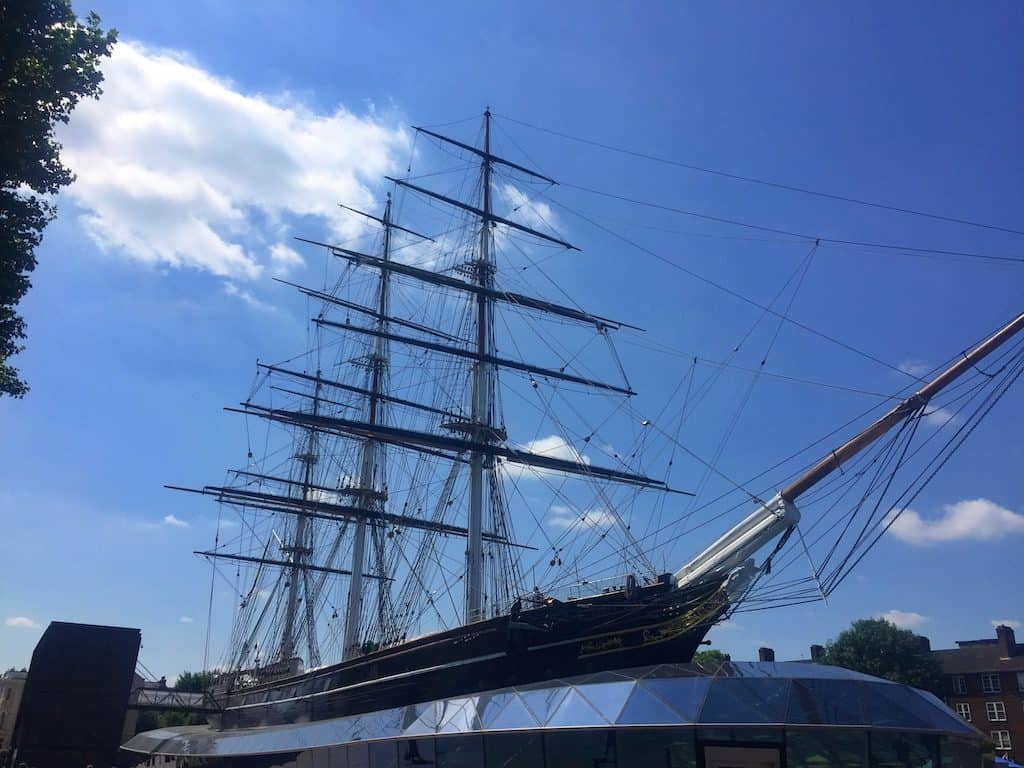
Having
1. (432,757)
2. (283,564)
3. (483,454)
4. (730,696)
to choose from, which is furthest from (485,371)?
(283,564)

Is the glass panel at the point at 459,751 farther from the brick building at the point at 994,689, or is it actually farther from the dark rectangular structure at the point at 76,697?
the brick building at the point at 994,689

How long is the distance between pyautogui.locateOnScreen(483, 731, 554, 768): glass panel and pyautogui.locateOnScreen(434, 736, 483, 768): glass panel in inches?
11.2

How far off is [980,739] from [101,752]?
33.2 meters

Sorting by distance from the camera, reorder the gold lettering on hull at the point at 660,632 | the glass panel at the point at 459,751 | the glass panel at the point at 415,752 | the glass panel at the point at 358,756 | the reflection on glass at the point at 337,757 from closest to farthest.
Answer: the glass panel at the point at 459,751 < the glass panel at the point at 415,752 < the glass panel at the point at 358,756 < the gold lettering on hull at the point at 660,632 < the reflection on glass at the point at 337,757

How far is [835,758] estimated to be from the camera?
50.8ft

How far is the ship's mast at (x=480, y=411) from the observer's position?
30.5m

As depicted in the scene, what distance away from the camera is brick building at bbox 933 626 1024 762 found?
52.4m

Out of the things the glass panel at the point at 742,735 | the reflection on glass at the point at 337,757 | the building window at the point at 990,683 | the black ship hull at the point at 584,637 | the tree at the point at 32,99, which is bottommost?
the reflection on glass at the point at 337,757

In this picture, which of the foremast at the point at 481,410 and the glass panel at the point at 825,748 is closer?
the glass panel at the point at 825,748

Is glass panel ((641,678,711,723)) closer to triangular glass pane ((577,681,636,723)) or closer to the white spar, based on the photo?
triangular glass pane ((577,681,636,723))

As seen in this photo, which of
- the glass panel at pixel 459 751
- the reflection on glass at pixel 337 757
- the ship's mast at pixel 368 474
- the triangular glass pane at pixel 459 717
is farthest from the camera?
the ship's mast at pixel 368 474

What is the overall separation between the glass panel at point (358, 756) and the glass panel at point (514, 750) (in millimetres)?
4647

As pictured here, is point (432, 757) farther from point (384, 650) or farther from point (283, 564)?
point (283, 564)

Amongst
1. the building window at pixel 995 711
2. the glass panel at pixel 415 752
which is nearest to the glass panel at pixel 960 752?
the glass panel at pixel 415 752
